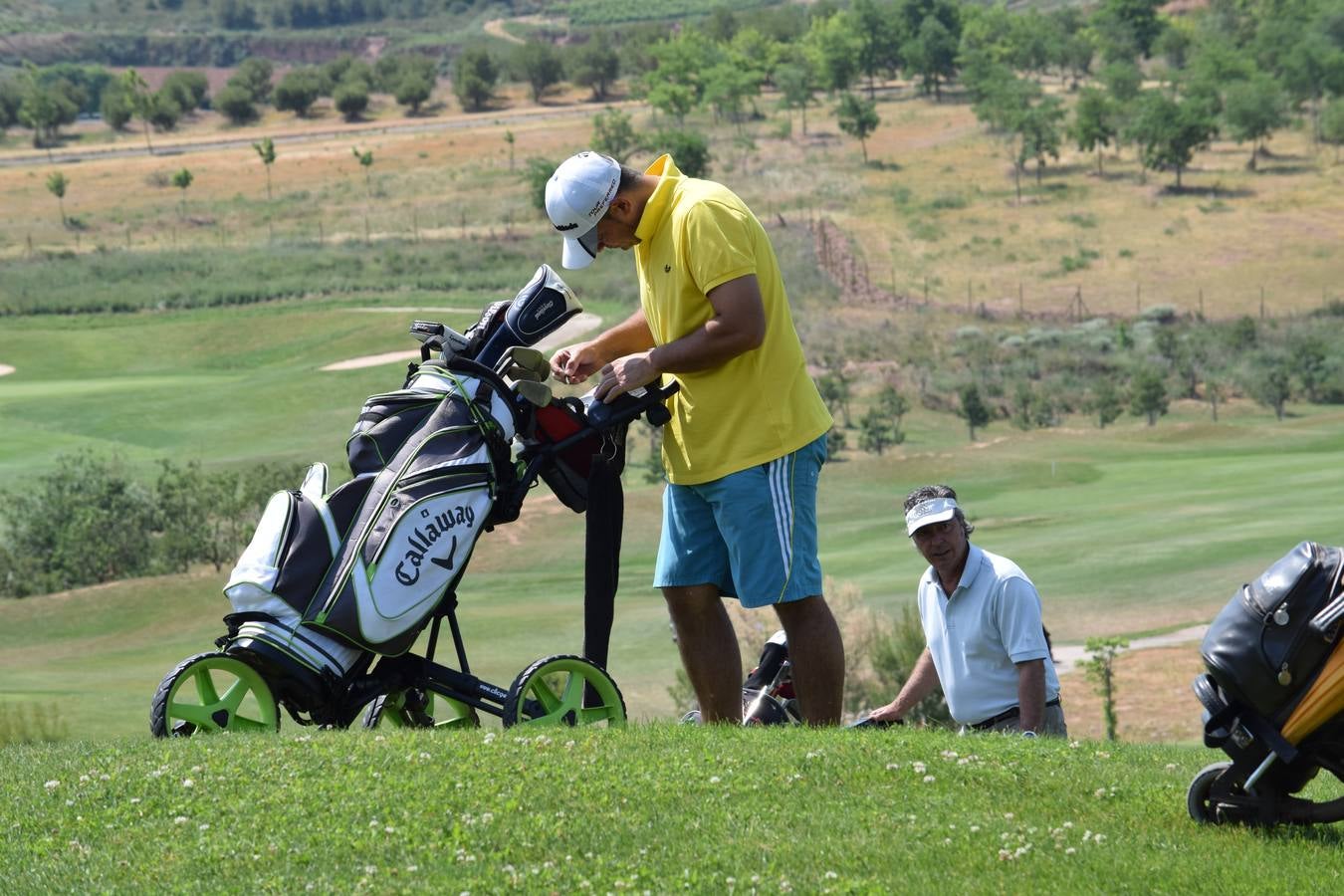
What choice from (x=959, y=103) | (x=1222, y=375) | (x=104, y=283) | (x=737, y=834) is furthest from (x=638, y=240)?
(x=959, y=103)

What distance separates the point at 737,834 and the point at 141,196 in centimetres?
9102

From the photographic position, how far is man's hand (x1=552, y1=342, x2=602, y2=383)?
6914mm

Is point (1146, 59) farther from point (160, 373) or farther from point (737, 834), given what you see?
point (737, 834)

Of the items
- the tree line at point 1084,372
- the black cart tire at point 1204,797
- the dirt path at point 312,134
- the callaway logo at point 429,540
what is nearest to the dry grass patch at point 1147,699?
the callaway logo at point 429,540

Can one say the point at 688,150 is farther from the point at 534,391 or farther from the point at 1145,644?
the point at 534,391

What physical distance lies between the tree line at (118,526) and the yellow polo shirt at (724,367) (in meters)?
24.2

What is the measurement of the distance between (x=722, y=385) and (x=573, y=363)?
0.67 meters

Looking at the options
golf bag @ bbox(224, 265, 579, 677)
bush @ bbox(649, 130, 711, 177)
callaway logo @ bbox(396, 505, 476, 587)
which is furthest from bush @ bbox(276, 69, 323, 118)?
callaway logo @ bbox(396, 505, 476, 587)

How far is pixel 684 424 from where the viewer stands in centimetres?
664

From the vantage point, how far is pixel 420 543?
634 centimetres

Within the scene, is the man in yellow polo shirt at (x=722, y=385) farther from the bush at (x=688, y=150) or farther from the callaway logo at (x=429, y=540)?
the bush at (x=688, y=150)

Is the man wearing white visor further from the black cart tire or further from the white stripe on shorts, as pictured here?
the black cart tire

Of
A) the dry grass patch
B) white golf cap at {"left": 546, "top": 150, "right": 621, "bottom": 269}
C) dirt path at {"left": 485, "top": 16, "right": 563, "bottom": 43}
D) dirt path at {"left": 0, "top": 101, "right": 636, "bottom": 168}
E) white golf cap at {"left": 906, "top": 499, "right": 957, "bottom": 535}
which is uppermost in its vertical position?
dirt path at {"left": 485, "top": 16, "right": 563, "bottom": 43}

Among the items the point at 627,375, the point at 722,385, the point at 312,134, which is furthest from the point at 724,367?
the point at 312,134
